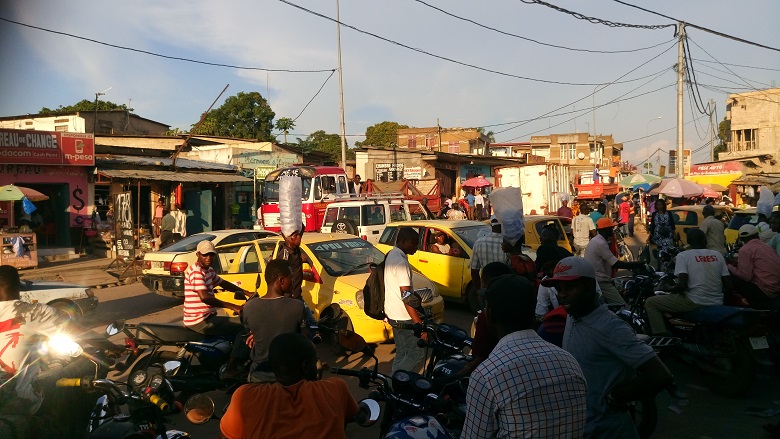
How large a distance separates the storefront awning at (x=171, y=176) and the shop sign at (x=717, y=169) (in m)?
31.5

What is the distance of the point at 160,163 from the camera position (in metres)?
23.6

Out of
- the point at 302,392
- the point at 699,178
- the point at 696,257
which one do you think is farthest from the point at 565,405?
the point at 699,178

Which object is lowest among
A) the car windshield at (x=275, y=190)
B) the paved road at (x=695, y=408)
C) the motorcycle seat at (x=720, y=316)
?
the paved road at (x=695, y=408)

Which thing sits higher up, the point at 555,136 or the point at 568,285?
the point at 555,136

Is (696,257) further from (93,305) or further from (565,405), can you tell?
(93,305)

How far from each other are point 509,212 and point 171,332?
471cm

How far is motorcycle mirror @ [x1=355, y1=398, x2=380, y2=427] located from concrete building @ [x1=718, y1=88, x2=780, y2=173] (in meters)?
53.4

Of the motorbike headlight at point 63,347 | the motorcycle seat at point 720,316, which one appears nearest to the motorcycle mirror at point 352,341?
the motorbike headlight at point 63,347

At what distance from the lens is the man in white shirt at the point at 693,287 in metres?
6.82

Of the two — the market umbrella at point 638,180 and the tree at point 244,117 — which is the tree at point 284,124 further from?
the market umbrella at point 638,180

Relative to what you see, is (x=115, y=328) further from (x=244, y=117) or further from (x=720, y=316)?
(x=244, y=117)

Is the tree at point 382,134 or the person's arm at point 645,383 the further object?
the tree at point 382,134

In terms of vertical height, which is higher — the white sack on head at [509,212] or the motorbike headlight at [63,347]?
the white sack on head at [509,212]

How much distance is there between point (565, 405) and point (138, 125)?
36.5 m
